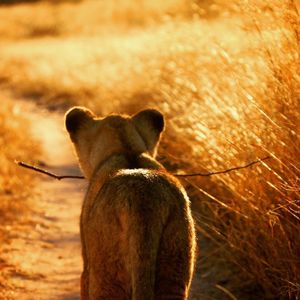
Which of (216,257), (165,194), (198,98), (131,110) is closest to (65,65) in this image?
(131,110)

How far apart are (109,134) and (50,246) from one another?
2.27 m

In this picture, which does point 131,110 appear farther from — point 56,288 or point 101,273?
point 101,273

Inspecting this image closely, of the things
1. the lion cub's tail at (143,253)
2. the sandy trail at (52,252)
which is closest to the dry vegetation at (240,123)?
the sandy trail at (52,252)

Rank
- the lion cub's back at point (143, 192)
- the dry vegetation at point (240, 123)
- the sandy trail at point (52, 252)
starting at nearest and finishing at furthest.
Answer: the lion cub's back at point (143, 192)
the dry vegetation at point (240, 123)
the sandy trail at point (52, 252)

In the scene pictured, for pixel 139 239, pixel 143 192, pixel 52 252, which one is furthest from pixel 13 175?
pixel 139 239

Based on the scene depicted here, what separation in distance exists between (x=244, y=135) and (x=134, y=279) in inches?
76.7

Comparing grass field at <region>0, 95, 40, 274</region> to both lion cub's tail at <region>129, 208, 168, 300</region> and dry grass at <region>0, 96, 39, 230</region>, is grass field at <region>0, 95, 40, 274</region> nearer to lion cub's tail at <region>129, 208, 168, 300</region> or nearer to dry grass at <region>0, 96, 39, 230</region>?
dry grass at <region>0, 96, 39, 230</region>

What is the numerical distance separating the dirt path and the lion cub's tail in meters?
2.15

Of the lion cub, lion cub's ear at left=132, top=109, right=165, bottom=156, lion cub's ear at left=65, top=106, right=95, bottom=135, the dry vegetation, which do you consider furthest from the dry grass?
the lion cub

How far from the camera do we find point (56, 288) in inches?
211

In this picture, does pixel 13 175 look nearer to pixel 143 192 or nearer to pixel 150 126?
pixel 150 126

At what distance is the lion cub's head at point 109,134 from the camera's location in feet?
13.8

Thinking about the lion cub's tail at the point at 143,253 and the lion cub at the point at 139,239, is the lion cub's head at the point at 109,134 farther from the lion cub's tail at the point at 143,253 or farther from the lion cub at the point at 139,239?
the lion cub's tail at the point at 143,253

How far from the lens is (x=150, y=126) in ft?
15.4
